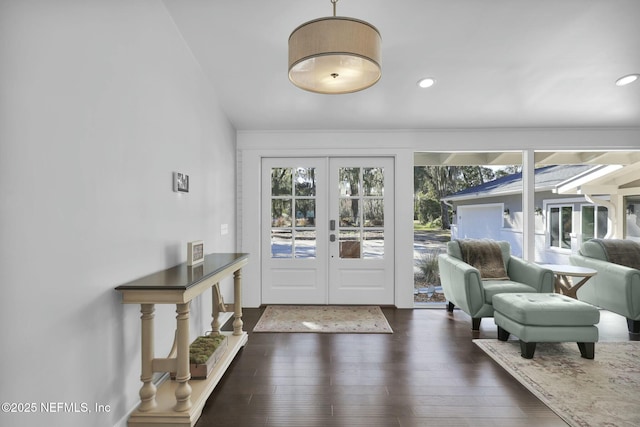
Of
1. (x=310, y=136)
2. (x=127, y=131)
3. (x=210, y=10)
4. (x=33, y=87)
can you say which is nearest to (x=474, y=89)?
(x=310, y=136)

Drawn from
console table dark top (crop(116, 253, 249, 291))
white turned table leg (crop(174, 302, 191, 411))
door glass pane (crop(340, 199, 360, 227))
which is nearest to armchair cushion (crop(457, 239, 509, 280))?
door glass pane (crop(340, 199, 360, 227))

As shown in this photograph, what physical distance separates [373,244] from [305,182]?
1208 mm

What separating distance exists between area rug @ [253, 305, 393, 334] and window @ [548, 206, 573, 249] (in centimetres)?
268

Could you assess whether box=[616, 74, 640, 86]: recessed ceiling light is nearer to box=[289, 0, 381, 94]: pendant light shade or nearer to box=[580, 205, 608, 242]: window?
box=[580, 205, 608, 242]: window

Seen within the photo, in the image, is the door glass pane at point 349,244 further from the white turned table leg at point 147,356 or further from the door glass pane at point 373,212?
the white turned table leg at point 147,356

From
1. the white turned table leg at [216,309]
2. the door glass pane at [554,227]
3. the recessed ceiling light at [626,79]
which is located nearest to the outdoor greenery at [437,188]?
the door glass pane at [554,227]

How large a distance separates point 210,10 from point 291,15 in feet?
1.85

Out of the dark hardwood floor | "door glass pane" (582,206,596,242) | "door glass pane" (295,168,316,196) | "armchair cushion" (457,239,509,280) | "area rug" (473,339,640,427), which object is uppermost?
"door glass pane" (295,168,316,196)

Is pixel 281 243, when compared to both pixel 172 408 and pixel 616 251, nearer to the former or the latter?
pixel 172 408

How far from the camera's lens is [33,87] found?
1.32 metres

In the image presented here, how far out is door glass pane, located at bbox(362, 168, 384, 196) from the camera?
15.2 feet

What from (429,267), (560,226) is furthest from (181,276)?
(560,226)

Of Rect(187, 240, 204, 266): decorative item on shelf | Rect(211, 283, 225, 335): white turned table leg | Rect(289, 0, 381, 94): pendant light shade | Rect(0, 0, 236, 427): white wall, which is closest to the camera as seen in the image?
Rect(0, 0, 236, 427): white wall

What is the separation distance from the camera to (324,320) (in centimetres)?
398
